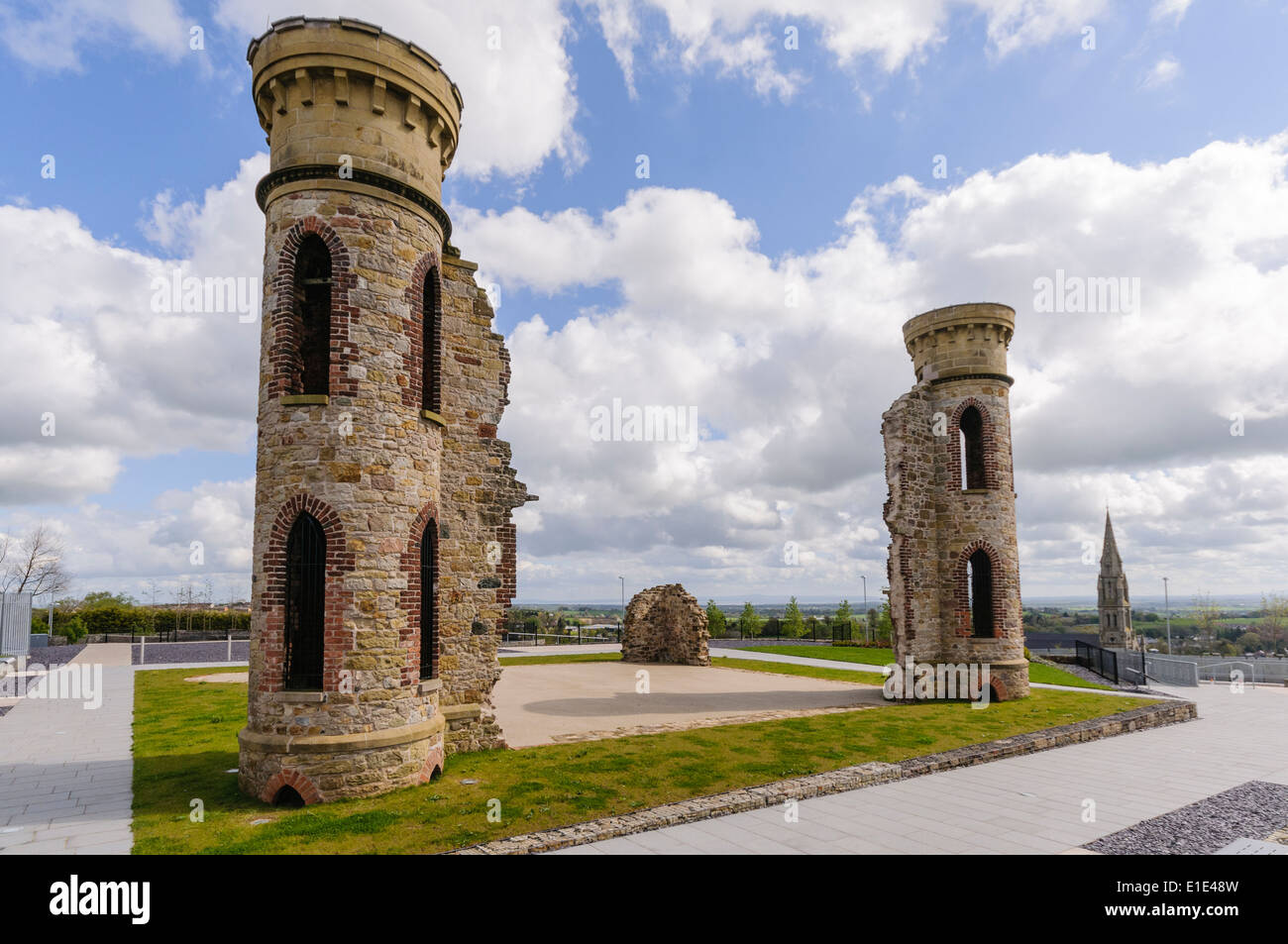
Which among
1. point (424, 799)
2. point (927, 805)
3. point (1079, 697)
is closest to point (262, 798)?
point (424, 799)

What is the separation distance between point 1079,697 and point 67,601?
60.5 metres

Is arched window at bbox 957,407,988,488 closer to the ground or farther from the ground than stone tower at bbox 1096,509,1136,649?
farther from the ground

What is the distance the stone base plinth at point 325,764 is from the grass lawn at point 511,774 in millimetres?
201

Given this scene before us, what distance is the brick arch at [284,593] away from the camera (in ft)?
30.8

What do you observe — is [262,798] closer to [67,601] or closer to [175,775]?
[175,775]

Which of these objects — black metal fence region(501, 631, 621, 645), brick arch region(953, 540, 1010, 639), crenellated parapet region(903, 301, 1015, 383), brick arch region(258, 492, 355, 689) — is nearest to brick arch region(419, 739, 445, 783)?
brick arch region(258, 492, 355, 689)

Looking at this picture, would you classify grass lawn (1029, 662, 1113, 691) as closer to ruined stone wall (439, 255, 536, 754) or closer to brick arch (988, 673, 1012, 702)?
brick arch (988, 673, 1012, 702)

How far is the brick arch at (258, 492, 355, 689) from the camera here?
940cm

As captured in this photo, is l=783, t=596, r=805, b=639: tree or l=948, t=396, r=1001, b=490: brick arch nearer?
l=948, t=396, r=1001, b=490: brick arch

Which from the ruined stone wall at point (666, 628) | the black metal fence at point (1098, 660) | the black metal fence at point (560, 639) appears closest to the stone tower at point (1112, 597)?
the black metal fence at point (1098, 660)

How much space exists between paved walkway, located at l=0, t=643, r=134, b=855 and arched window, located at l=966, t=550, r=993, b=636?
1881 cm

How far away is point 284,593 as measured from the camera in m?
9.59
